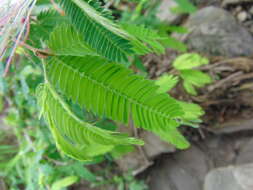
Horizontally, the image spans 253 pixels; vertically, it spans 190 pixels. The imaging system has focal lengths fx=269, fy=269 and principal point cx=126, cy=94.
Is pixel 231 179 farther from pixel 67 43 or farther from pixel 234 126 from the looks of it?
pixel 67 43

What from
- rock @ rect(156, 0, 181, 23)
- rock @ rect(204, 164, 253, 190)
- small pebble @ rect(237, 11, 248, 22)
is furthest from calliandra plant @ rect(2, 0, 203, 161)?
small pebble @ rect(237, 11, 248, 22)

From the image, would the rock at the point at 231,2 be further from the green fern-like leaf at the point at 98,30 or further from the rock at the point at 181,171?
the green fern-like leaf at the point at 98,30

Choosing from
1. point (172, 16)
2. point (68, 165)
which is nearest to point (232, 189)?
point (68, 165)

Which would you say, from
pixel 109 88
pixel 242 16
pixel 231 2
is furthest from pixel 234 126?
pixel 109 88

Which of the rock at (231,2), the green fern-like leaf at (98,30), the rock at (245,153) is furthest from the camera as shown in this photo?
the rock at (231,2)

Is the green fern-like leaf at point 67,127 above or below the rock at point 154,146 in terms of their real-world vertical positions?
above

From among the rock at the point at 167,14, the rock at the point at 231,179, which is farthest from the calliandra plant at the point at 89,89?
the rock at the point at 167,14
